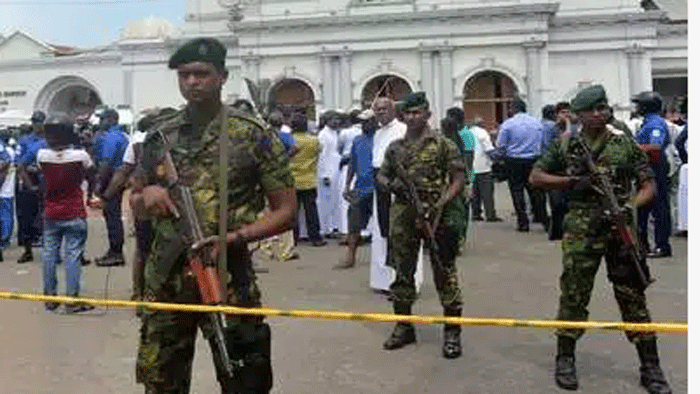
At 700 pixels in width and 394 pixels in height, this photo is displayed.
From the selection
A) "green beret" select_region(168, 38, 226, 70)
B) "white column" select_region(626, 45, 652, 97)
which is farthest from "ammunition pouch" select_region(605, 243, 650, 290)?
"white column" select_region(626, 45, 652, 97)

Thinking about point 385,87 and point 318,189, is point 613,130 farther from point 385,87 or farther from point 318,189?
point 385,87

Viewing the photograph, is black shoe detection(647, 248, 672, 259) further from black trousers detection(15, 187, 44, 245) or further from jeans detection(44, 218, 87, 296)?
black trousers detection(15, 187, 44, 245)

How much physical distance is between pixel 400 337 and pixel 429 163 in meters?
1.21

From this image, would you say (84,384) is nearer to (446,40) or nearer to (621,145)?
(621,145)


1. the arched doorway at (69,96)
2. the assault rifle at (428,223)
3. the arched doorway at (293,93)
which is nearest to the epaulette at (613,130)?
the assault rifle at (428,223)

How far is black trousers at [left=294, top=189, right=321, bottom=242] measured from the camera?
11.0 m

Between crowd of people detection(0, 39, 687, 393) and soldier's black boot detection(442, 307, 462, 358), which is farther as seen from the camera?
soldier's black boot detection(442, 307, 462, 358)

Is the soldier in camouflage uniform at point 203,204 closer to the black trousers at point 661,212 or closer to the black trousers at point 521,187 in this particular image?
the black trousers at point 661,212

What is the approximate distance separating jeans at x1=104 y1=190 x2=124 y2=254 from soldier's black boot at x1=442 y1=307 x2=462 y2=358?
4.82 metres

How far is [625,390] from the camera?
5.02 meters

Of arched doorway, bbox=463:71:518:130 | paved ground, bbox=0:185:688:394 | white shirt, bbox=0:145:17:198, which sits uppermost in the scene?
arched doorway, bbox=463:71:518:130

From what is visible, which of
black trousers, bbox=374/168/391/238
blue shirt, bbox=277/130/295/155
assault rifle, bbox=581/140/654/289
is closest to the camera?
assault rifle, bbox=581/140/654/289

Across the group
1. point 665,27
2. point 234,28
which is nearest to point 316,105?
point 234,28
